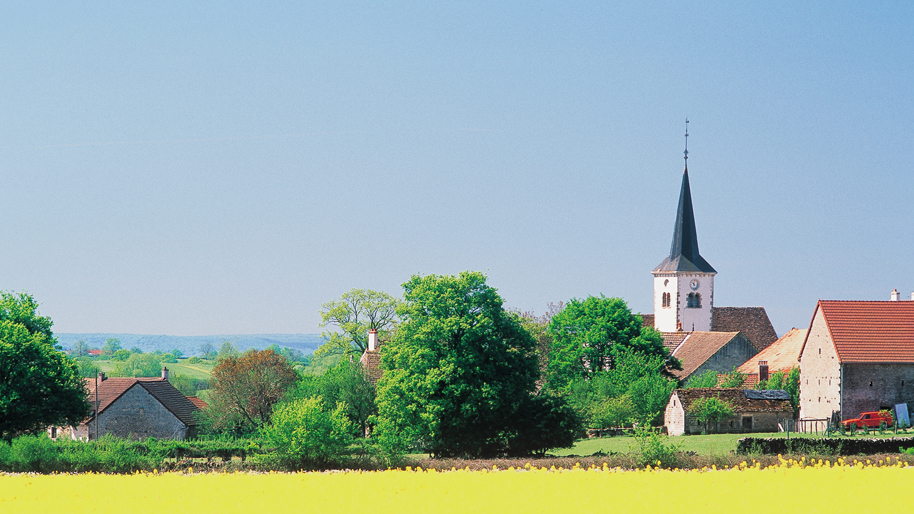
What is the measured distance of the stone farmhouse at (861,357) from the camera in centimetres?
5512

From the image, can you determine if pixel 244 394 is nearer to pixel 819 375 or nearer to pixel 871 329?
pixel 819 375

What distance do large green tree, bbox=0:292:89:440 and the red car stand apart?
4102cm

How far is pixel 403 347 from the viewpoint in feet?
171

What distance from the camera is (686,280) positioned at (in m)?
114

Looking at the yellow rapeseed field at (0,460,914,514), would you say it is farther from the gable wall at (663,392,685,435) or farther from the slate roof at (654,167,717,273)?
the slate roof at (654,167,717,273)

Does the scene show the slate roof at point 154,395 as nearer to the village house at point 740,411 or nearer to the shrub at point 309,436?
the village house at point 740,411

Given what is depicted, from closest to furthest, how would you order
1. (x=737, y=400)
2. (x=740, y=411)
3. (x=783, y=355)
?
(x=740, y=411) < (x=737, y=400) < (x=783, y=355)

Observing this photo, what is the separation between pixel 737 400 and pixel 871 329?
9.94 metres

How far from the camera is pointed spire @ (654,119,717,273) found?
11323 centimetres

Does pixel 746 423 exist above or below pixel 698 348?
below

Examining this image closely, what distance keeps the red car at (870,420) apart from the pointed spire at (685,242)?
200ft

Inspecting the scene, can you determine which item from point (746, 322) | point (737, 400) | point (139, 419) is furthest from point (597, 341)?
point (746, 322)

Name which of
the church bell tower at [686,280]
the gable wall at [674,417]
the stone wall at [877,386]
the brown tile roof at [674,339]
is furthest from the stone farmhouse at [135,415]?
the church bell tower at [686,280]

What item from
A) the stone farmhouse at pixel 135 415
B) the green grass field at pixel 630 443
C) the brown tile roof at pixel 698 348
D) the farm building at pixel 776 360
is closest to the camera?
the green grass field at pixel 630 443
